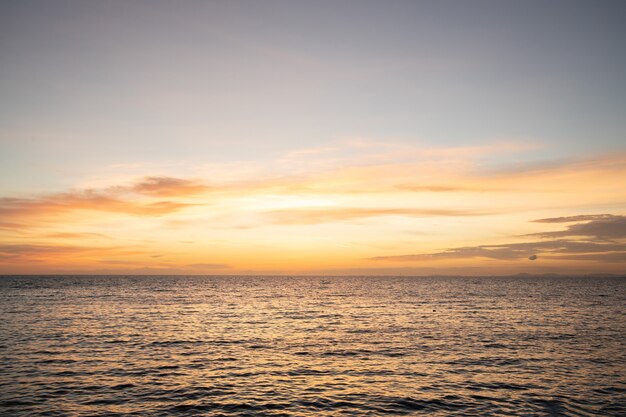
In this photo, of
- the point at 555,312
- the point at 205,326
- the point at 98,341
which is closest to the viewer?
the point at 98,341

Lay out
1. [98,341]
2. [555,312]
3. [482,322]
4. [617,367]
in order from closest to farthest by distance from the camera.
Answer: [617,367] < [98,341] < [482,322] < [555,312]

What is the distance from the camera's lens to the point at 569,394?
27516 mm

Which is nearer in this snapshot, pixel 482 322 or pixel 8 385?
pixel 8 385

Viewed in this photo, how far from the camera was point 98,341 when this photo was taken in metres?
44.4

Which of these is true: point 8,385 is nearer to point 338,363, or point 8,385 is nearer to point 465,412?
point 338,363

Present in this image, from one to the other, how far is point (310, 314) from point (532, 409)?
5063 cm

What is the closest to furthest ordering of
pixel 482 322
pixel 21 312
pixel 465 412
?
pixel 465 412
pixel 482 322
pixel 21 312

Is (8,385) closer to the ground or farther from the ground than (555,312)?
farther from the ground

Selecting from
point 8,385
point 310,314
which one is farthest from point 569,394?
point 310,314

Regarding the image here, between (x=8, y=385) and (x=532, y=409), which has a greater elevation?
(x=8, y=385)

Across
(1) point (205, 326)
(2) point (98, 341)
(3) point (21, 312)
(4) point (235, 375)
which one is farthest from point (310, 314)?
(3) point (21, 312)

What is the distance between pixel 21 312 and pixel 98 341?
36364 millimetres

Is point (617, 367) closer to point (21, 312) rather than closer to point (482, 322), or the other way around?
point (482, 322)

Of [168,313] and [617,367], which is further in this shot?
[168,313]
